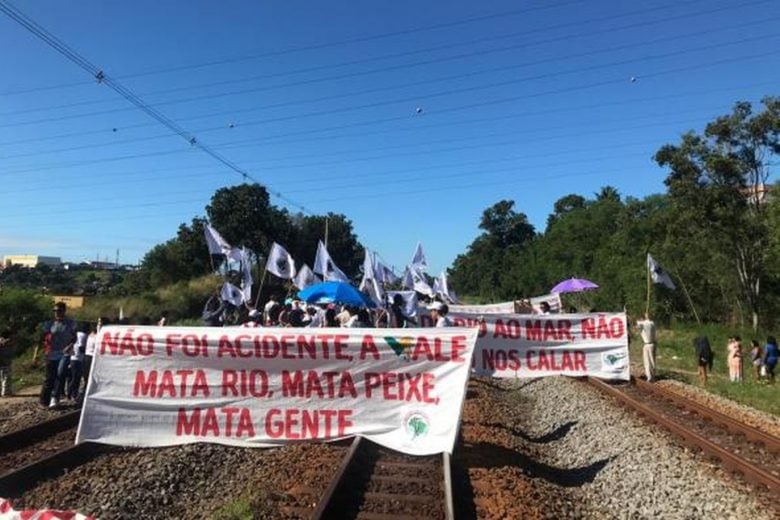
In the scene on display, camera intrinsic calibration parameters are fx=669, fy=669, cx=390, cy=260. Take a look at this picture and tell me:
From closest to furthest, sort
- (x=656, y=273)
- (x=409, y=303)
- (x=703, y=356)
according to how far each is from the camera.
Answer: (x=703, y=356) < (x=656, y=273) < (x=409, y=303)

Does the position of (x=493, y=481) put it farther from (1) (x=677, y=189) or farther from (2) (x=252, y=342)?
(1) (x=677, y=189)

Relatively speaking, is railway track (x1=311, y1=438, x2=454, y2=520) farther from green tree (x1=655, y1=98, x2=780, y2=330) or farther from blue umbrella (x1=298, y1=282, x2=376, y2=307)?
green tree (x1=655, y1=98, x2=780, y2=330)

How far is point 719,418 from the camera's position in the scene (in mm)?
11852

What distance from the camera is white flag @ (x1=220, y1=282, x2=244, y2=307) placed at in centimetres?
1941

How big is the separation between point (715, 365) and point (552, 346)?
45.4 feet

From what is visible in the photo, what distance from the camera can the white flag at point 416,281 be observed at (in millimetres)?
31659

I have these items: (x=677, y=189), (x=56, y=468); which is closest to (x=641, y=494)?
(x=56, y=468)

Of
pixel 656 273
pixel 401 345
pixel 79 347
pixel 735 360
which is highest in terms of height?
pixel 656 273

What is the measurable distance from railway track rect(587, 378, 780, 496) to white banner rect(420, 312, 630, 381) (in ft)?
2.88

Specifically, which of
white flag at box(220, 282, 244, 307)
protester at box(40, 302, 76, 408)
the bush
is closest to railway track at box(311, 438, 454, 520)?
protester at box(40, 302, 76, 408)

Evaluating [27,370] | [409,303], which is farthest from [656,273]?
[27,370]

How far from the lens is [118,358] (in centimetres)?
821

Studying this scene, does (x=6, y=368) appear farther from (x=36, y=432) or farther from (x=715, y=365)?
(x=715, y=365)

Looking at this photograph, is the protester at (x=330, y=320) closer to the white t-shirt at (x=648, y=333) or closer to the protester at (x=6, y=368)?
the protester at (x=6, y=368)
